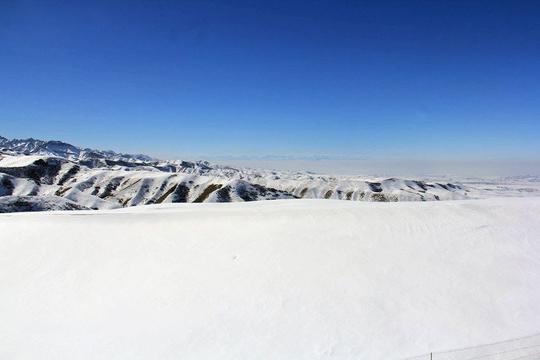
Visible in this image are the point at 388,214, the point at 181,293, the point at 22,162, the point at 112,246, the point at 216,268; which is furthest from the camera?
the point at 22,162

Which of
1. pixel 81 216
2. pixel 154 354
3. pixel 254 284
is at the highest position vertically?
pixel 81 216

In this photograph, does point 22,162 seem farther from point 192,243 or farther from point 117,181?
point 192,243

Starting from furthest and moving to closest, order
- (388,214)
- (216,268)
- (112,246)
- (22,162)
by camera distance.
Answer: (22,162), (388,214), (112,246), (216,268)

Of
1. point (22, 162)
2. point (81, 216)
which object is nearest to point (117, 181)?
point (22, 162)

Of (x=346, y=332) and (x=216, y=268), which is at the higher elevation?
(x=216, y=268)

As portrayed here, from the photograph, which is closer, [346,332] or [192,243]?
[346,332]

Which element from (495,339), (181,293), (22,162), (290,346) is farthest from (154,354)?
(22,162)
